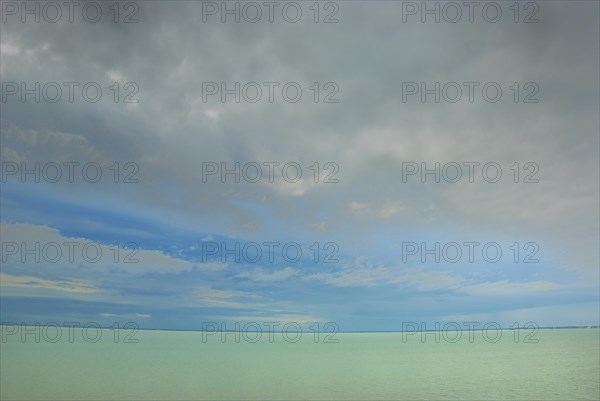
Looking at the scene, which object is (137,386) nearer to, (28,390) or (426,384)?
(28,390)

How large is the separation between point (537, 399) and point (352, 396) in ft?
43.3

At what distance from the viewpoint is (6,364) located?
181 feet

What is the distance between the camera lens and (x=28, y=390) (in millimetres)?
35188

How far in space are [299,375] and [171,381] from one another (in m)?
13.1

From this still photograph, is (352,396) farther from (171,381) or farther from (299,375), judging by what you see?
(171,381)

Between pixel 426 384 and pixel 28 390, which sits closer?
pixel 28 390

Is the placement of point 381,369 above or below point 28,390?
below

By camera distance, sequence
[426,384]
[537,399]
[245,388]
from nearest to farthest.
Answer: [537,399] < [245,388] < [426,384]

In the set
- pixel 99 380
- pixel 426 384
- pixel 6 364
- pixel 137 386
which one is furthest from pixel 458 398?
pixel 6 364

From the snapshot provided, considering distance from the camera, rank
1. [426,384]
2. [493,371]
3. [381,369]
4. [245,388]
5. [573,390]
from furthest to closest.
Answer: [381,369]
[493,371]
[426,384]
[245,388]
[573,390]

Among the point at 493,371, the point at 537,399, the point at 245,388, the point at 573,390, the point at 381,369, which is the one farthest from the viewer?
the point at 381,369

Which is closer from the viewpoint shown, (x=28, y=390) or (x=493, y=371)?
(x=28, y=390)

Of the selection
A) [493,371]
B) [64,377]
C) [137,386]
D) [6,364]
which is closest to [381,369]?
[493,371]

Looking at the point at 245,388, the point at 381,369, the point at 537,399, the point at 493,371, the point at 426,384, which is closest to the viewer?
the point at 537,399
